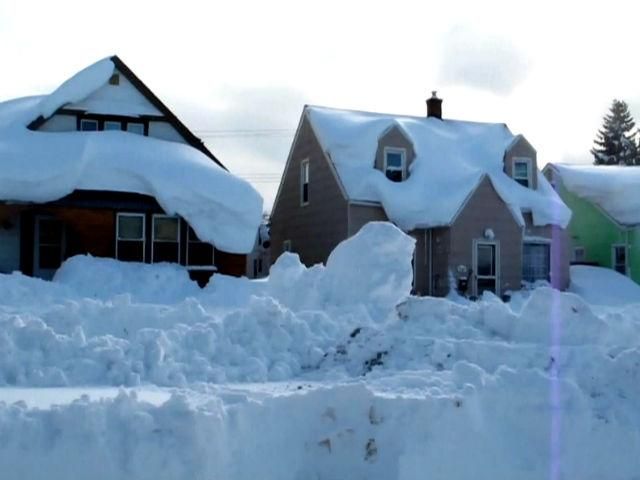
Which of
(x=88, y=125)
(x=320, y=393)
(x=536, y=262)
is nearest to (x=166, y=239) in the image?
(x=88, y=125)

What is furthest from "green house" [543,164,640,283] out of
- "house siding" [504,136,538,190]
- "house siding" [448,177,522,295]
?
"house siding" [448,177,522,295]

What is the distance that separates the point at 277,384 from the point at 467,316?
3.38 m

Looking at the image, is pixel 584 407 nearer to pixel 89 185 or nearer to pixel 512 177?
pixel 89 185

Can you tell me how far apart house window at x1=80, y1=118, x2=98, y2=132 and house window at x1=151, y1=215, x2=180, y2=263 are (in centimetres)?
398

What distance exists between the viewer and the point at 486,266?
1076 inches

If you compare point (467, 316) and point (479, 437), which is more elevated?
point (467, 316)

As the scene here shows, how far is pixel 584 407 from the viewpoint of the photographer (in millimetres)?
8648

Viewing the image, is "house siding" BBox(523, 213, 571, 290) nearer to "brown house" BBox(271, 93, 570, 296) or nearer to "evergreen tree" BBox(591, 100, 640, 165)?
"brown house" BBox(271, 93, 570, 296)

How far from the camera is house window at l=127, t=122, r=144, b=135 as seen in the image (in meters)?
27.0

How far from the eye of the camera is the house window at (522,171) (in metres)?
30.0

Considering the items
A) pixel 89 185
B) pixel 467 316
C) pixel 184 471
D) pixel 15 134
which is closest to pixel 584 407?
pixel 467 316

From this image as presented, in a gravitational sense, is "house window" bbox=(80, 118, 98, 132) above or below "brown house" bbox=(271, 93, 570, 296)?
above

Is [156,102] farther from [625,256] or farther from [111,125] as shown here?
[625,256]

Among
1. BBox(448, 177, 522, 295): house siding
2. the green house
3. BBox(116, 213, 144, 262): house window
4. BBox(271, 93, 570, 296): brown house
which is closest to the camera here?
BBox(116, 213, 144, 262): house window
